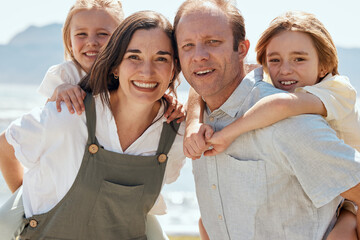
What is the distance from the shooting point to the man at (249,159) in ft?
6.39

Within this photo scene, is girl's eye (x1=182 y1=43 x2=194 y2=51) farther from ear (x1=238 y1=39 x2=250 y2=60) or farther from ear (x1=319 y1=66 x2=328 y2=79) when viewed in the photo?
ear (x1=319 y1=66 x2=328 y2=79)

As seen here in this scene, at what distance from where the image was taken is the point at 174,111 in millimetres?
2670

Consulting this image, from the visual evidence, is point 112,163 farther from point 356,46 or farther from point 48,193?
point 356,46

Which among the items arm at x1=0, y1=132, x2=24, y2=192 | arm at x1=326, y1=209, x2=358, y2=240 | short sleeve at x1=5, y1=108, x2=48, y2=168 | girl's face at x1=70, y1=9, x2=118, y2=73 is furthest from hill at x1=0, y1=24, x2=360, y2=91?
arm at x1=326, y1=209, x2=358, y2=240

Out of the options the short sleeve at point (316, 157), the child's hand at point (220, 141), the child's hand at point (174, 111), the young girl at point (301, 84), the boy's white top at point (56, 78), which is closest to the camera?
the short sleeve at point (316, 157)

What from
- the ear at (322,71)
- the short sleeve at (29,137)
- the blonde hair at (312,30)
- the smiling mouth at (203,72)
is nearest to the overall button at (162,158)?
the smiling mouth at (203,72)

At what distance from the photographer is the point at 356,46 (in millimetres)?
58469

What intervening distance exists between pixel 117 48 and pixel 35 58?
64046mm

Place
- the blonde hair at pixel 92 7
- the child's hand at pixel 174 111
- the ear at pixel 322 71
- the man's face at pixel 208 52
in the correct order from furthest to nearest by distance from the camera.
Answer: the blonde hair at pixel 92 7 → the child's hand at pixel 174 111 → the ear at pixel 322 71 → the man's face at pixel 208 52

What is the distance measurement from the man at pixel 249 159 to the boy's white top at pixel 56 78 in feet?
3.65

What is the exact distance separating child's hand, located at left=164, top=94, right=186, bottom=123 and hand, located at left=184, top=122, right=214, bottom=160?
0.37m

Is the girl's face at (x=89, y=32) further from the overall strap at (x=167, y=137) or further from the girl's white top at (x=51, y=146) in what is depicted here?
the overall strap at (x=167, y=137)

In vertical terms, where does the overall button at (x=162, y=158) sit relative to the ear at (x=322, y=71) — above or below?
below

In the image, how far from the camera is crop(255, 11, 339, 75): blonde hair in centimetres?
245
